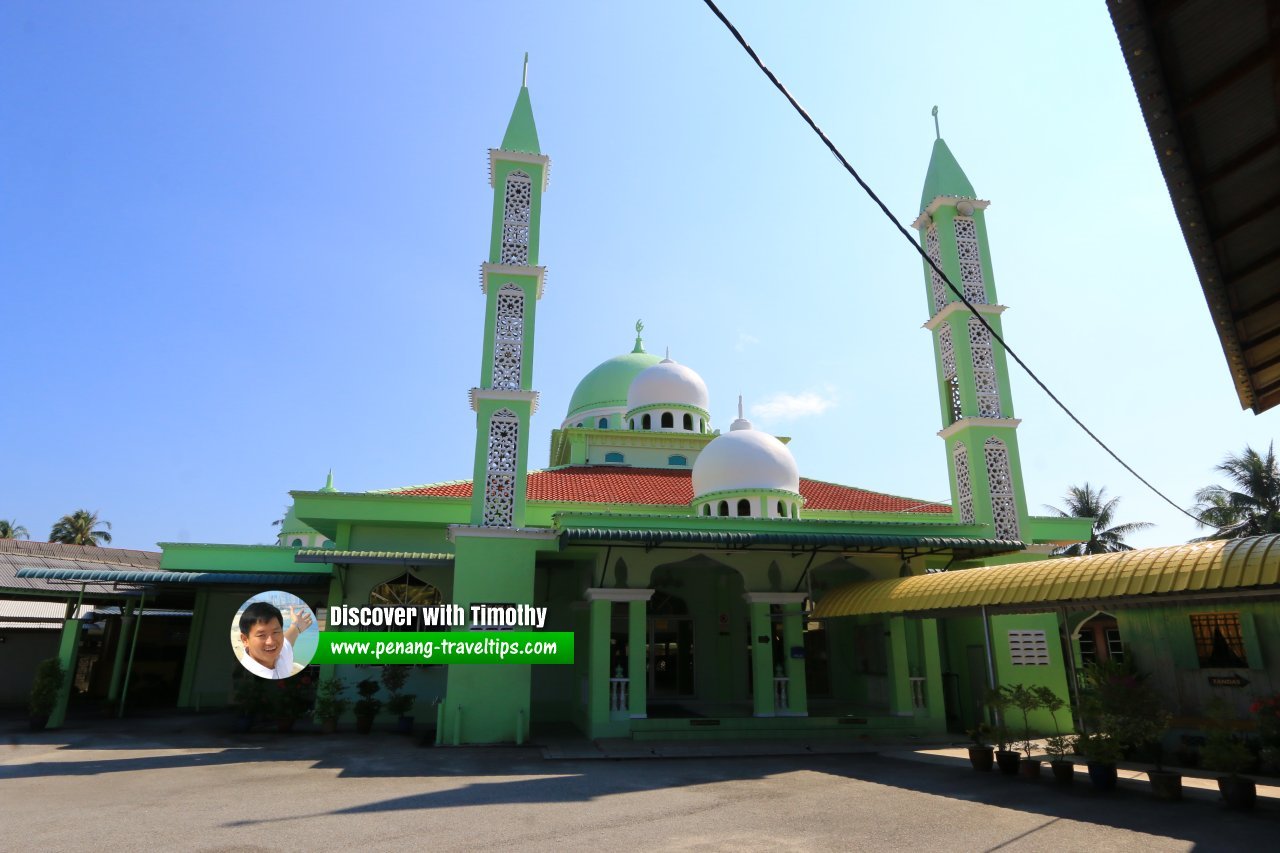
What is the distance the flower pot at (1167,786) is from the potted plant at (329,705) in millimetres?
13706

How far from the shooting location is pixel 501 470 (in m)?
14.8

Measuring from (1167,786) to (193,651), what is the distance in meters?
20.5

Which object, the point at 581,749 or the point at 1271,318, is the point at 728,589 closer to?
the point at 581,749

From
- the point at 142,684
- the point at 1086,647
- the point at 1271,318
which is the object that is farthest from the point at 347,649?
the point at 1086,647

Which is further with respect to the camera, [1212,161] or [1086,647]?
[1086,647]

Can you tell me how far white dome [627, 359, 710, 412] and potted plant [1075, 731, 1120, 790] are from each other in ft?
61.9

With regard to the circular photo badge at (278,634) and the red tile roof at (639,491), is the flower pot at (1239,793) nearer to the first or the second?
the red tile roof at (639,491)

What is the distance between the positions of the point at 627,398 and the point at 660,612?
1250 cm

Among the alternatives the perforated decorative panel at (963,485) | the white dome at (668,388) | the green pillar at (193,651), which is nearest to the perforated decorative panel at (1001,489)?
the perforated decorative panel at (963,485)

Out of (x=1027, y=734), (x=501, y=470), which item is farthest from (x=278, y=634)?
(x=1027, y=734)

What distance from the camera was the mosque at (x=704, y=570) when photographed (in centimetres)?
1374

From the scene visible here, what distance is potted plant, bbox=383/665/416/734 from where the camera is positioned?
15.2 metres

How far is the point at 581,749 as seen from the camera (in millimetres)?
12555

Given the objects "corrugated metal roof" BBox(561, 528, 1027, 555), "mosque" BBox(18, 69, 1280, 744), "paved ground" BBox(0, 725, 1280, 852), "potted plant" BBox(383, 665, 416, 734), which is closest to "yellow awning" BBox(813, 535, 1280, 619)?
"mosque" BBox(18, 69, 1280, 744)
